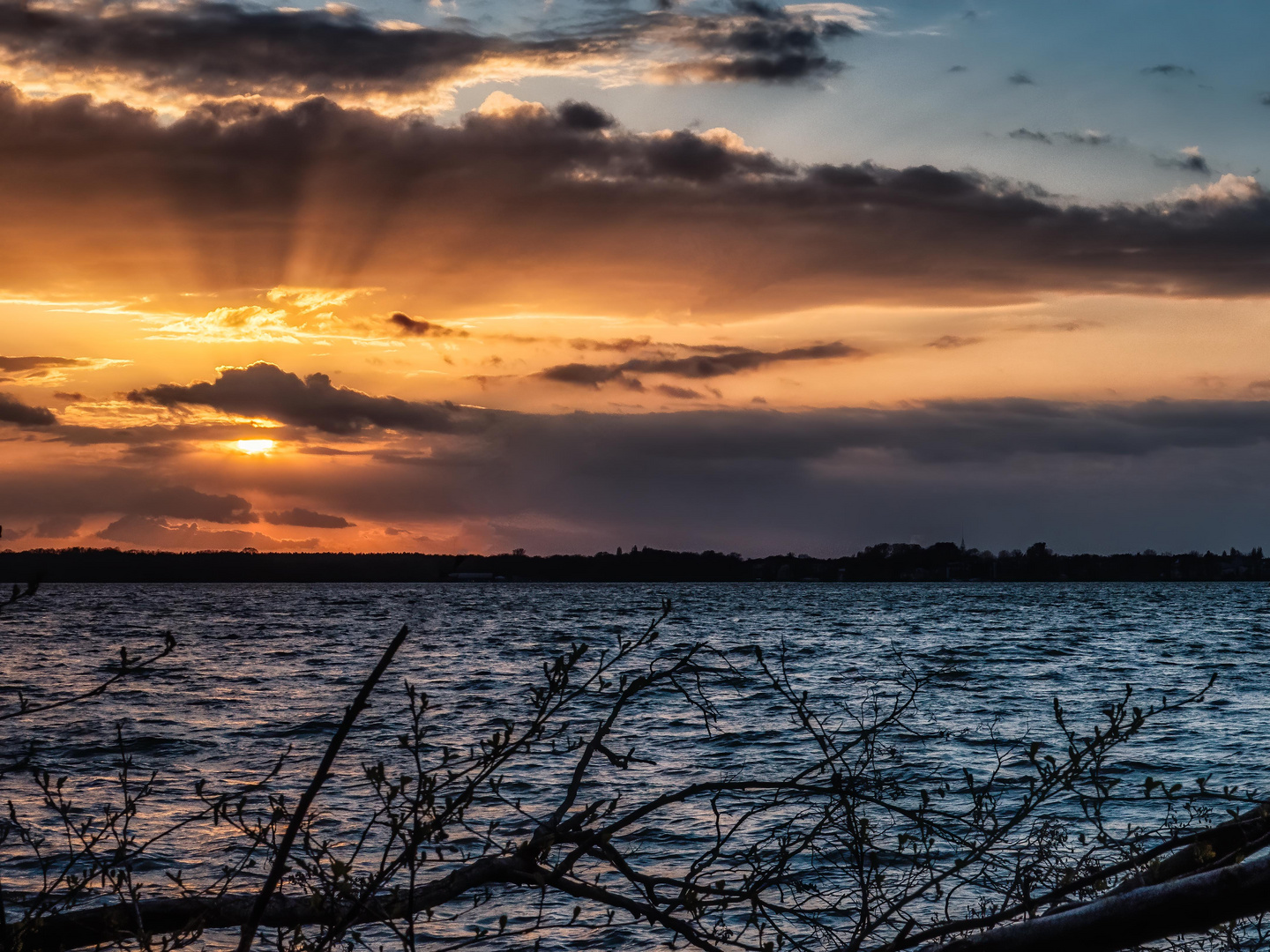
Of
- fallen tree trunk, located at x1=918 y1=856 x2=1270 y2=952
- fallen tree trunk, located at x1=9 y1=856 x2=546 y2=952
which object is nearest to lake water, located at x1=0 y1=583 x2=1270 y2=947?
fallen tree trunk, located at x1=9 y1=856 x2=546 y2=952

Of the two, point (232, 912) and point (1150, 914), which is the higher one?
point (1150, 914)

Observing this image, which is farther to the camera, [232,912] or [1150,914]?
[232,912]

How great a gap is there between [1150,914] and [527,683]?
35.5m

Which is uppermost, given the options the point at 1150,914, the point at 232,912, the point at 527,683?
the point at 1150,914

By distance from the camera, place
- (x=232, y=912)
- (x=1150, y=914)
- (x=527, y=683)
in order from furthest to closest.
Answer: (x=527, y=683)
(x=232, y=912)
(x=1150, y=914)

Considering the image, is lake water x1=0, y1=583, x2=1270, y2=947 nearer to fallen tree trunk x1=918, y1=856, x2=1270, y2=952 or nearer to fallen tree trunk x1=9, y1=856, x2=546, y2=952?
fallen tree trunk x1=9, y1=856, x2=546, y2=952

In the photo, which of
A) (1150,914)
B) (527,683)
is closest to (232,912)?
(1150,914)

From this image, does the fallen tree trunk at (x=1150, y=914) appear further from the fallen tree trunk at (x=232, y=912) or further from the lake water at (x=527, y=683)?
the lake water at (x=527, y=683)

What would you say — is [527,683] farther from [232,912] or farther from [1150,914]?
[1150,914]

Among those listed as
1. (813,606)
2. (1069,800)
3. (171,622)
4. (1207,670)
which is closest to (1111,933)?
(1069,800)

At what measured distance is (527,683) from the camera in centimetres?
3650

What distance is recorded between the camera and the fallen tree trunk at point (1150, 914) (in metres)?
1.67

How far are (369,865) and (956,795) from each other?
9.37 meters

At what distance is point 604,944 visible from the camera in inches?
453
